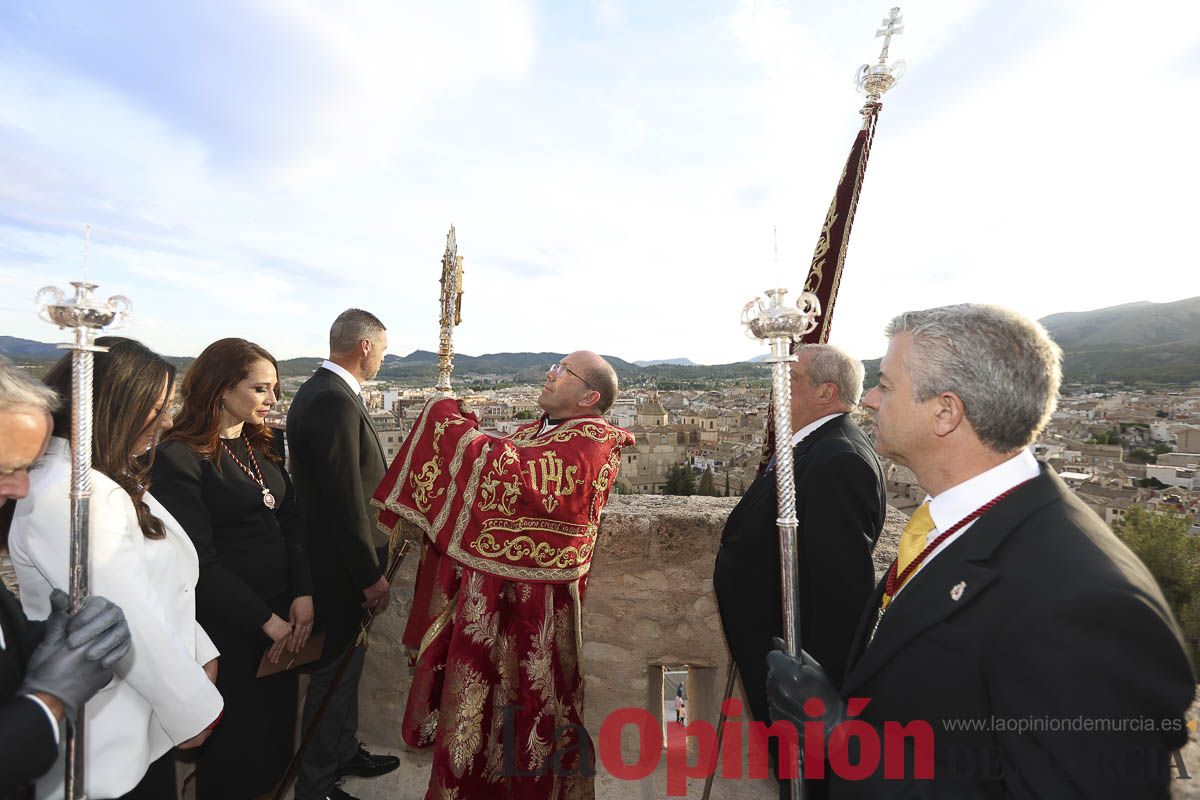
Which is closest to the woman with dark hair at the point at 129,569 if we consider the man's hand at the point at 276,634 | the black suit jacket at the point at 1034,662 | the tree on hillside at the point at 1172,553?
the man's hand at the point at 276,634

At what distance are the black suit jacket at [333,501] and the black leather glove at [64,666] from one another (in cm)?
135

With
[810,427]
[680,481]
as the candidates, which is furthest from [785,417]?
[680,481]

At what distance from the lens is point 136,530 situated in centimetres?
156

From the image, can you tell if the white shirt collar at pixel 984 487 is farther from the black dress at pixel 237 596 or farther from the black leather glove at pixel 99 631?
the black dress at pixel 237 596

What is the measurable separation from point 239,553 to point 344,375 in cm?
92

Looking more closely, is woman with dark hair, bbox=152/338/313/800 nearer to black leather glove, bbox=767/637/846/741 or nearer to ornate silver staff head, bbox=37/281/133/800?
ornate silver staff head, bbox=37/281/133/800

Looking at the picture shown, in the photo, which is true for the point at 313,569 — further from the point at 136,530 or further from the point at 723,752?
the point at 723,752

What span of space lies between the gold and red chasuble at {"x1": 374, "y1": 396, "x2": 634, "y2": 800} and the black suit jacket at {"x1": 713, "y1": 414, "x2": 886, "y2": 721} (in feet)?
2.06

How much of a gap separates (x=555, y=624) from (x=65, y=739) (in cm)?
157

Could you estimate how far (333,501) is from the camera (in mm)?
2602

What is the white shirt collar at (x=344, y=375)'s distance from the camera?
2.83 metres

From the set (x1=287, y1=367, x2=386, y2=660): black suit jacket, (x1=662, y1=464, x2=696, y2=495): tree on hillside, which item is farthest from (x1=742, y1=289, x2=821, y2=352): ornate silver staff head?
(x1=662, y1=464, x2=696, y2=495): tree on hillside

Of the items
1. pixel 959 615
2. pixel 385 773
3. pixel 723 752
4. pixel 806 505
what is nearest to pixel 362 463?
pixel 385 773

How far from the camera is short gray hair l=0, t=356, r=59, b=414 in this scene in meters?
1.21
